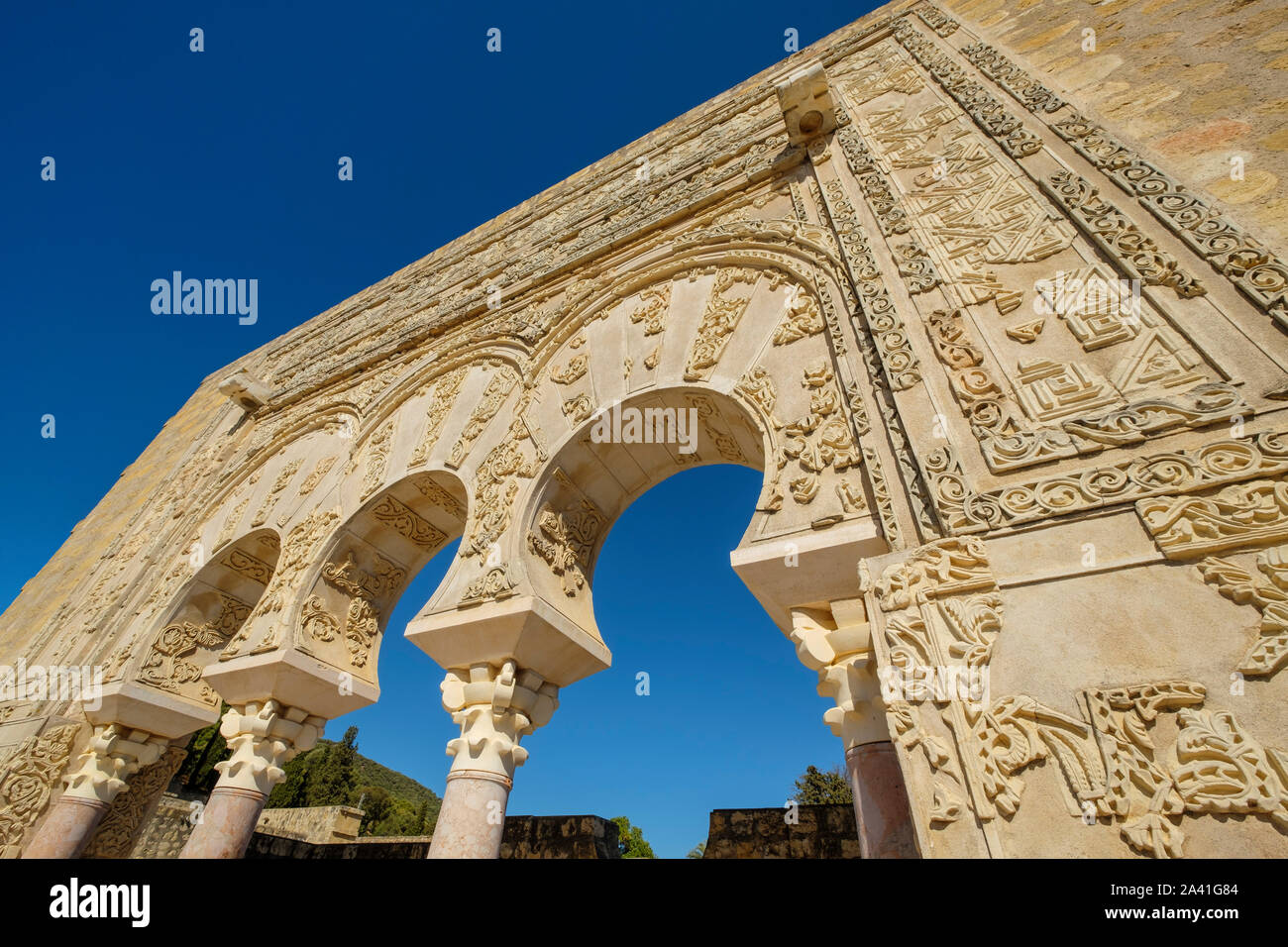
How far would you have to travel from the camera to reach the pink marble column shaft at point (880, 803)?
204cm

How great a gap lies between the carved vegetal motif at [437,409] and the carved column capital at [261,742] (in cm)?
209

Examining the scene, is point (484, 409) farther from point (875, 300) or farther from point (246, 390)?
point (246, 390)

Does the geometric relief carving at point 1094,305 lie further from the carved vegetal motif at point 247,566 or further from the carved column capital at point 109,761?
the carved column capital at point 109,761

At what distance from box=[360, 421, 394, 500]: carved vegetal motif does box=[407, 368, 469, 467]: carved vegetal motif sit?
0.40 meters

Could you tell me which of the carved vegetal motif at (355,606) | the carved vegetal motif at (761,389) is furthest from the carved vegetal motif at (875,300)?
the carved vegetal motif at (355,606)

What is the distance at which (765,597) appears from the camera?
2.67 metres

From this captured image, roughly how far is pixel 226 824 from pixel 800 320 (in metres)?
4.96

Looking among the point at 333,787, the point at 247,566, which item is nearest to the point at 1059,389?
the point at 247,566

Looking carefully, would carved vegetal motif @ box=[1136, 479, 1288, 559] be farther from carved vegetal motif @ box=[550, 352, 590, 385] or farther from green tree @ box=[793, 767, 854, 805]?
green tree @ box=[793, 767, 854, 805]

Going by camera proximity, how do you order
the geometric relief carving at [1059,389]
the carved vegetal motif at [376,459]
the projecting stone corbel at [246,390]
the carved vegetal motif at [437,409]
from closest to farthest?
the geometric relief carving at [1059,389], the carved vegetal motif at [437,409], the carved vegetal motif at [376,459], the projecting stone corbel at [246,390]

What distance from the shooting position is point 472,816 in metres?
2.98

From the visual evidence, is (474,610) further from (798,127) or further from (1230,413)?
(798,127)

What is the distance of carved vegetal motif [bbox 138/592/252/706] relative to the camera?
211 inches
